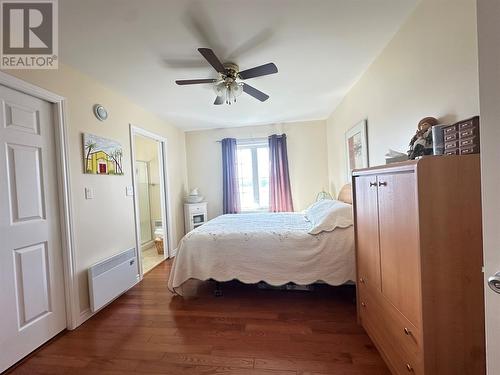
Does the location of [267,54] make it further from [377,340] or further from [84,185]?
[377,340]

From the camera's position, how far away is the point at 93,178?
2396 mm

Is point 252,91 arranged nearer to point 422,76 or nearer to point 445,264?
point 422,76

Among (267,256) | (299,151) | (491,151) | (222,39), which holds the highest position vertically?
(222,39)

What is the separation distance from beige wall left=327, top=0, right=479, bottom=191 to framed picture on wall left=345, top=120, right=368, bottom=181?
0.09m

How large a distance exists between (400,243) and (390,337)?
24.4 inches

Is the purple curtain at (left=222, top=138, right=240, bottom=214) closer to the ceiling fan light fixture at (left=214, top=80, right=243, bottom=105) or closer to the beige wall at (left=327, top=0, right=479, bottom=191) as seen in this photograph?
the ceiling fan light fixture at (left=214, top=80, right=243, bottom=105)

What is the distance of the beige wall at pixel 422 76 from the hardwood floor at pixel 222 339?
5.06 feet

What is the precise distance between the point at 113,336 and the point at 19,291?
76 centimetres

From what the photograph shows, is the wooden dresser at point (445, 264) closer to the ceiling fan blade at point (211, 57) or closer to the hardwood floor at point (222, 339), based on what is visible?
the hardwood floor at point (222, 339)

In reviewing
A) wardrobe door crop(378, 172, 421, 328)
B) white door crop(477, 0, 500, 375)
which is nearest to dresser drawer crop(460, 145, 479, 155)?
wardrobe door crop(378, 172, 421, 328)

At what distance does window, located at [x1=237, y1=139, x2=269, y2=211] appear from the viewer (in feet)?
15.7

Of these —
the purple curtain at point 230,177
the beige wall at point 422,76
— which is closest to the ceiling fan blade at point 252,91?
the beige wall at point 422,76

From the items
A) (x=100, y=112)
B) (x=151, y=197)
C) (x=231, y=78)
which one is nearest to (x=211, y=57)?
(x=231, y=78)

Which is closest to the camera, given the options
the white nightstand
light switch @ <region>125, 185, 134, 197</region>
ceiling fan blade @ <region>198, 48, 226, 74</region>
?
ceiling fan blade @ <region>198, 48, 226, 74</region>
